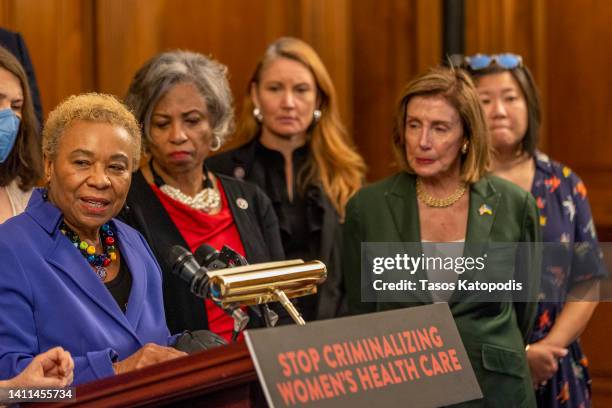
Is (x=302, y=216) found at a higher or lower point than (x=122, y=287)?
lower

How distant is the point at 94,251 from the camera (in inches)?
91.9

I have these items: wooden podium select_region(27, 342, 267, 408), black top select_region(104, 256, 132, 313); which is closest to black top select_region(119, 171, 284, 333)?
black top select_region(104, 256, 132, 313)

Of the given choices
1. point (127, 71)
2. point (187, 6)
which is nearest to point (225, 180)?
point (127, 71)

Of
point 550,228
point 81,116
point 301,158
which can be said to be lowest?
point 550,228

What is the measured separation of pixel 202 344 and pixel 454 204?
1.34m

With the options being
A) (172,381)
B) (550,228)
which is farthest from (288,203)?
(172,381)

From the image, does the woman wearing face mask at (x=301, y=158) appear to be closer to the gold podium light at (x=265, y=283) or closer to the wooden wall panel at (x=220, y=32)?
the wooden wall panel at (x=220, y=32)

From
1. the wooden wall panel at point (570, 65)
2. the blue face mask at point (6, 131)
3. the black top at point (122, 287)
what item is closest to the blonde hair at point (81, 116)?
the black top at point (122, 287)

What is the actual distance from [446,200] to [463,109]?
0.99ft

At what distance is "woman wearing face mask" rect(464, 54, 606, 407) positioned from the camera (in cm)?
363

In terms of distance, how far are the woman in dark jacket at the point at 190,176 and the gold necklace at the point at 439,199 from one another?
1.60 ft

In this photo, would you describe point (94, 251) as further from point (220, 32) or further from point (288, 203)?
point (220, 32)

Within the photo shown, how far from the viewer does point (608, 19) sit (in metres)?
4.87

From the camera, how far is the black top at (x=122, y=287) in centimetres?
233
